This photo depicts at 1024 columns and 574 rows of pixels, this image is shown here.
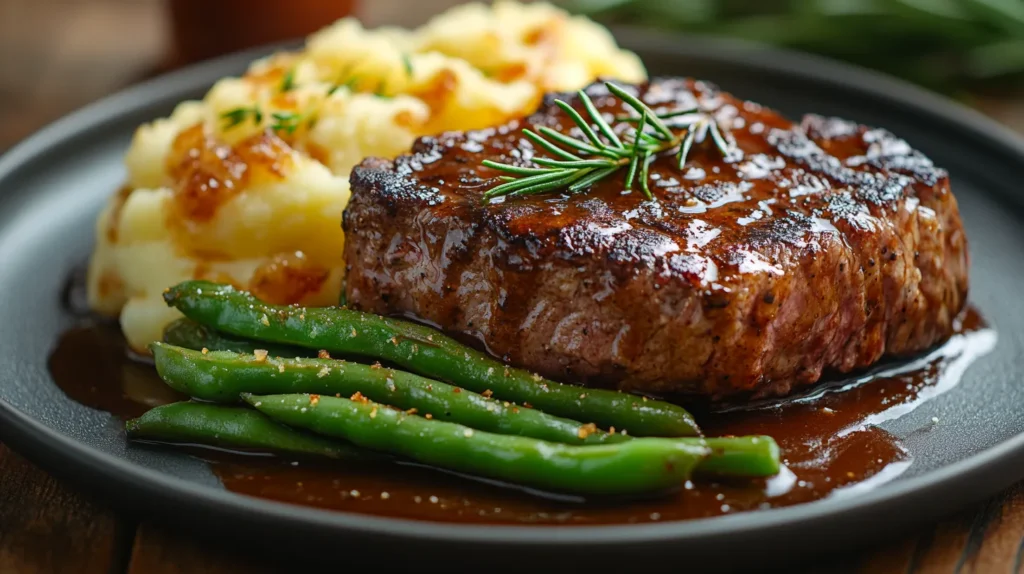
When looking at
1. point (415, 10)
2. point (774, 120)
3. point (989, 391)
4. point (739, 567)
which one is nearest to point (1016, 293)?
Answer: point (989, 391)

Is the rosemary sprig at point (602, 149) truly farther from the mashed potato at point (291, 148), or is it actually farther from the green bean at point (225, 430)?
the green bean at point (225, 430)

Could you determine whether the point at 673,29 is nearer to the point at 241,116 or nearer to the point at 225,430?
the point at 241,116

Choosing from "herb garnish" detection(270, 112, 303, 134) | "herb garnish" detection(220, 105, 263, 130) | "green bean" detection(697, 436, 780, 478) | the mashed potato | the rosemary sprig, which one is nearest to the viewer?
"green bean" detection(697, 436, 780, 478)

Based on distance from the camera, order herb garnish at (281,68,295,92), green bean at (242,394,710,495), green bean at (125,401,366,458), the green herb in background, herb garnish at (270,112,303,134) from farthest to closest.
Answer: the green herb in background
herb garnish at (281,68,295,92)
herb garnish at (270,112,303,134)
green bean at (125,401,366,458)
green bean at (242,394,710,495)

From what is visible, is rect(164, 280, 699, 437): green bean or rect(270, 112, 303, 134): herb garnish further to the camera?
rect(270, 112, 303, 134): herb garnish

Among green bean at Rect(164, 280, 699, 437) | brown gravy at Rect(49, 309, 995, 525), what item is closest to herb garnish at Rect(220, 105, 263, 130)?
green bean at Rect(164, 280, 699, 437)

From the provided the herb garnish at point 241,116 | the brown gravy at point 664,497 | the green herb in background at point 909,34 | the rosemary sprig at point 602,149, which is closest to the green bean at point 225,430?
the brown gravy at point 664,497

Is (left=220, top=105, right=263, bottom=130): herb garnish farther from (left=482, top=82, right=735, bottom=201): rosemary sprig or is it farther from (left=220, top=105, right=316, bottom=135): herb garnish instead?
(left=482, top=82, right=735, bottom=201): rosemary sprig
